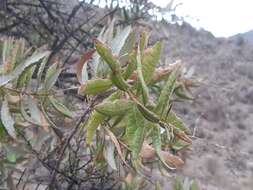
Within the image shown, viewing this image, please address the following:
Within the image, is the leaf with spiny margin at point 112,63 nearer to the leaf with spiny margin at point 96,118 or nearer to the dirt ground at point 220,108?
the leaf with spiny margin at point 96,118

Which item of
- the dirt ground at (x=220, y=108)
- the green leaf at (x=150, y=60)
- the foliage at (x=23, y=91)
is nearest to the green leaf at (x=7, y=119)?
the foliage at (x=23, y=91)

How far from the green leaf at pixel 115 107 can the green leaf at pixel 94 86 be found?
33mm

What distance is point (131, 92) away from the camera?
2.31 feet

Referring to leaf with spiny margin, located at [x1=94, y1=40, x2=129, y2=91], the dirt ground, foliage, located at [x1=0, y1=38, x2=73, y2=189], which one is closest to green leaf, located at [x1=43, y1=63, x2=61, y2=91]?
foliage, located at [x1=0, y1=38, x2=73, y2=189]

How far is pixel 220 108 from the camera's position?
1627cm

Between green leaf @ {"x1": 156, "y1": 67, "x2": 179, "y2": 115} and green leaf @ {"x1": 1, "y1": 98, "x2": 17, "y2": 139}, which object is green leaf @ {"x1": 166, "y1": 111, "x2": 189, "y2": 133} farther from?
green leaf @ {"x1": 1, "y1": 98, "x2": 17, "y2": 139}

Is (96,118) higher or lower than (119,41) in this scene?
lower

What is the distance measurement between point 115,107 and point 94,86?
48mm

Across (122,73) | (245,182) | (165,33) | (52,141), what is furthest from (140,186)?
(245,182)

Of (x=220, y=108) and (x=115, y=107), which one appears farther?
(x=220, y=108)

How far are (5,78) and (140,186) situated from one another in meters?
0.90

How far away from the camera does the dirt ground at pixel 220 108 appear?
10.4 meters

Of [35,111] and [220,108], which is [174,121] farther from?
[220,108]

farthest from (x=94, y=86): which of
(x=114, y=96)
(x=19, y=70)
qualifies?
(x=19, y=70)
